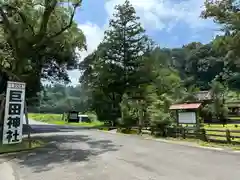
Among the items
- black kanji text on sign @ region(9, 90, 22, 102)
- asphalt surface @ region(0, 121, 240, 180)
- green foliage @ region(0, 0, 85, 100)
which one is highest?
green foliage @ region(0, 0, 85, 100)

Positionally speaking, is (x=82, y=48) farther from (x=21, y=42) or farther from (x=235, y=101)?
(x=235, y=101)

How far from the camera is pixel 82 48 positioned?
17094mm

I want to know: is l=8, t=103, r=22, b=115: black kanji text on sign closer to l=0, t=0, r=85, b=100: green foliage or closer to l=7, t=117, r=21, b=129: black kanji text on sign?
l=7, t=117, r=21, b=129: black kanji text on sign

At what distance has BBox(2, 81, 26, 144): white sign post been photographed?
34.5 feet

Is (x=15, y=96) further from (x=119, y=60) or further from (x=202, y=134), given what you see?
(x=119, y=60)

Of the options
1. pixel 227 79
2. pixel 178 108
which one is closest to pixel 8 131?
pixel 178 108

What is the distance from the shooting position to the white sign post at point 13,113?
10523mm

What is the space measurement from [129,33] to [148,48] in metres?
3.13

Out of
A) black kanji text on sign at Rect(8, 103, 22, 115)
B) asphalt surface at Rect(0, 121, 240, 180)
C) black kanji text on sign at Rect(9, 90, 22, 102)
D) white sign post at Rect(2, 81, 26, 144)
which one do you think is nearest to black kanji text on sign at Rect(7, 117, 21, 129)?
white sign post at Rect(2, 81, 26, 144)

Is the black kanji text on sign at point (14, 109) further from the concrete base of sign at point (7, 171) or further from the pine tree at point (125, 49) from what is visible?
the pine tree at point (125, 49)

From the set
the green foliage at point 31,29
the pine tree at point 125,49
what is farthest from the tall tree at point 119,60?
the green foliage at point 31,29

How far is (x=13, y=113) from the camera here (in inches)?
425

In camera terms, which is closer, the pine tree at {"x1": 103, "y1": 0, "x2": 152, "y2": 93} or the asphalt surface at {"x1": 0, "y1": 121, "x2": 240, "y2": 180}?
the asphalt surface at {"x1": 0, "y1": 121, "x2": 240, "y2": 180}

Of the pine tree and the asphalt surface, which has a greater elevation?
the pine tree
